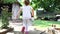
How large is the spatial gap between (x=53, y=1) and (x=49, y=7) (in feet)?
13.1

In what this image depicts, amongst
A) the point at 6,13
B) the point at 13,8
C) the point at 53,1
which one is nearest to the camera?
the point at 6,13

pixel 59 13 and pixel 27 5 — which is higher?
pixel 27 5

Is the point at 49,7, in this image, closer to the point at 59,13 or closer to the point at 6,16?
the point at 59,13

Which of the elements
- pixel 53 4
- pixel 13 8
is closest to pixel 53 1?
pixel 53 4

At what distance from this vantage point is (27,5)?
8789 mm

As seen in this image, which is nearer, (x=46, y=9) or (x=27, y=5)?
(x=27, y=5)

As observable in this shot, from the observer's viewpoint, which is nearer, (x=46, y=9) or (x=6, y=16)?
(x=6, y=16)

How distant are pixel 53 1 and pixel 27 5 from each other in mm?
24528

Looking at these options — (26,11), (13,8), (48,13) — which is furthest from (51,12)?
(26,11)

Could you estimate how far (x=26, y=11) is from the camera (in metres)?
8.81

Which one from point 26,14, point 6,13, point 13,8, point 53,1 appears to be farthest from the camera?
point 13,8

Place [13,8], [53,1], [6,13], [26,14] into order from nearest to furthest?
[26,14], [6,13], [53,1], [13,8]

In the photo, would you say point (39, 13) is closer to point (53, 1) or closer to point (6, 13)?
point (53, 1)

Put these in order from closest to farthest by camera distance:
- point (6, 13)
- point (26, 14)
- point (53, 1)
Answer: point (26, 14)
point (6, 13)
point (53, 1)
